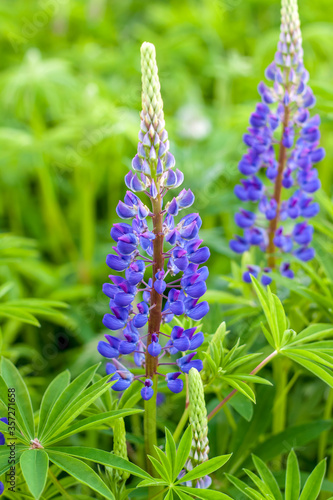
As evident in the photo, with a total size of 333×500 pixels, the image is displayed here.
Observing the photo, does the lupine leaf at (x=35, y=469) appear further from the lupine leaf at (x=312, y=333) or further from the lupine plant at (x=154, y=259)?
the lupine leaf at (x=312, y=333)

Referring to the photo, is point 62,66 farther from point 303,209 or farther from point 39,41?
point 303,209

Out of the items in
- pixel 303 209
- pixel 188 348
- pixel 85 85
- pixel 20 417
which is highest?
pixel 85 85

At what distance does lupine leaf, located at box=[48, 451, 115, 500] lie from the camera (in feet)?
3.74

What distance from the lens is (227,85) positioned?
4062mm

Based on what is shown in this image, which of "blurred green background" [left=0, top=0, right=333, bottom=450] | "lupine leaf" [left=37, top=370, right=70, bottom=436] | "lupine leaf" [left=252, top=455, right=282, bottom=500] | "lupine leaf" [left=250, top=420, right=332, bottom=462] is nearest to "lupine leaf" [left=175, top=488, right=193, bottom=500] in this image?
"lupine leaf" [left=252, top=455, right=282, bottom=500]

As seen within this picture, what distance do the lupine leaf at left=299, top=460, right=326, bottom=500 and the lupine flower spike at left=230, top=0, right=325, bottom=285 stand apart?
596mm

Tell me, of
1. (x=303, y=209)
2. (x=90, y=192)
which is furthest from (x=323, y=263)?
(x=90, y=192)

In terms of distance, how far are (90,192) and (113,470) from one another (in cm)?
200

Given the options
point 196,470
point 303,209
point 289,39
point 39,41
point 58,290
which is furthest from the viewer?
point 39,41

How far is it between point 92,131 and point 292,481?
2141 mm

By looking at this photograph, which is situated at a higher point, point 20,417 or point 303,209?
point 303,209

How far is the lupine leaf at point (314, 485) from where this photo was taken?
1.28 m

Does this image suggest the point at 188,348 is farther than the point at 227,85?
No

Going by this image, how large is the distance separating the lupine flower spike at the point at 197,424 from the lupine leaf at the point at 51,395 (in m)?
0.35
